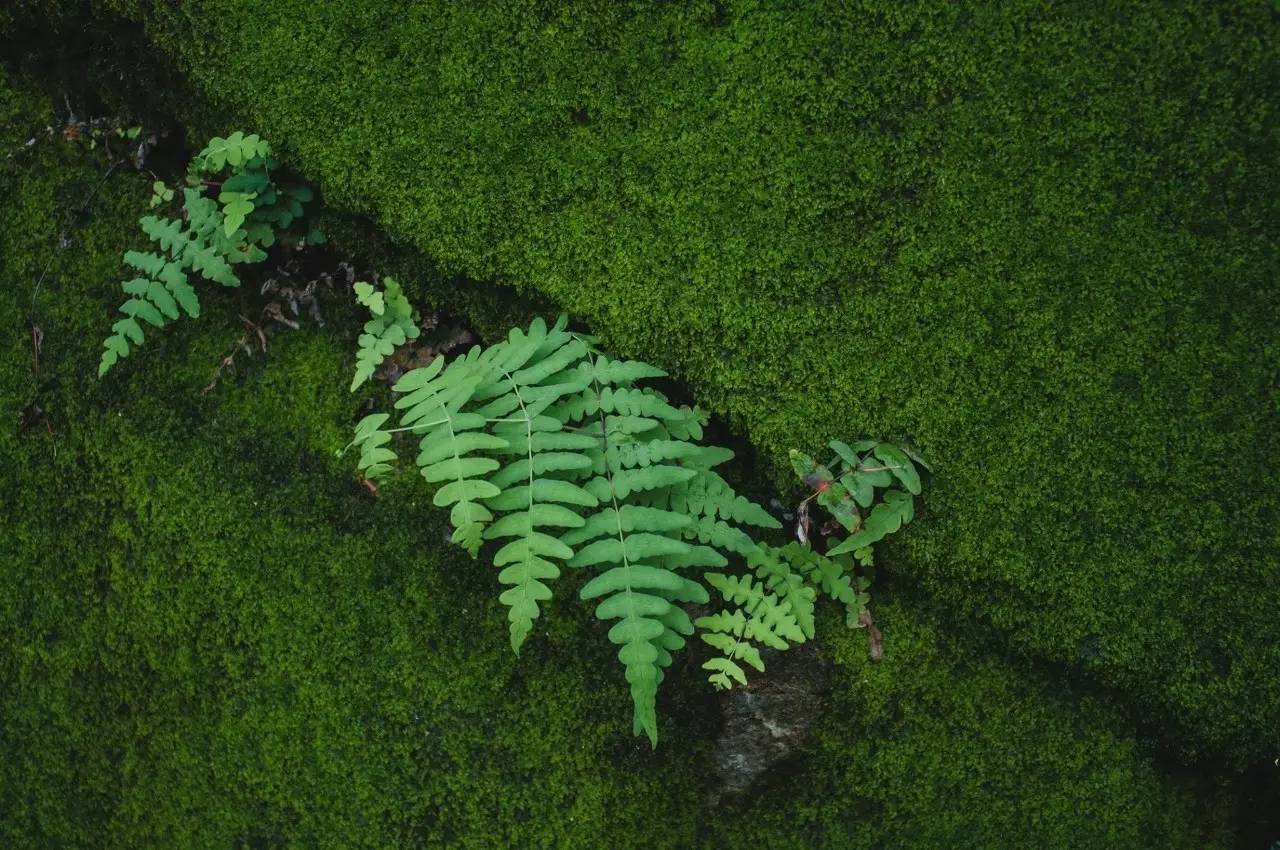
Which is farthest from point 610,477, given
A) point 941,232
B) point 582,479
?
point 941,232

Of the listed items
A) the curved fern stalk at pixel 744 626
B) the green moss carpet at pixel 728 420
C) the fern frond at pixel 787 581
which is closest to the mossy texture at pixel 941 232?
the green moss carpet at pixel 728 420

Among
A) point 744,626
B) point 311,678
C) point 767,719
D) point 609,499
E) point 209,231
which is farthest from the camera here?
point 209,231

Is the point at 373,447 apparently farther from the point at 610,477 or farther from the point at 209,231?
the point at 209,231

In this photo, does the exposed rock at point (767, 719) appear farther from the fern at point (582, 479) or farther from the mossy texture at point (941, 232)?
the mossy texture at point (941, 232)

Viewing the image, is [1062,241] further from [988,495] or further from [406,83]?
[406,83]

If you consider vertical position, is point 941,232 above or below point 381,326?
above

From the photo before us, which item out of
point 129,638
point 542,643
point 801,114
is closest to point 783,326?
point 801,114

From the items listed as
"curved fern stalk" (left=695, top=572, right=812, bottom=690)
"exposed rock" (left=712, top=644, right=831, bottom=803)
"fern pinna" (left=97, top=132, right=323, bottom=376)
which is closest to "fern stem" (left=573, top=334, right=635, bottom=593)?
"curved fern stalk" (left=695, top=572, right=812, bottom=690)

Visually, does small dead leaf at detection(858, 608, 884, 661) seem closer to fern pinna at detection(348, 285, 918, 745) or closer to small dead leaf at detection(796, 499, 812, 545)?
fern pinna at detection(348, 285, 918, 745)
